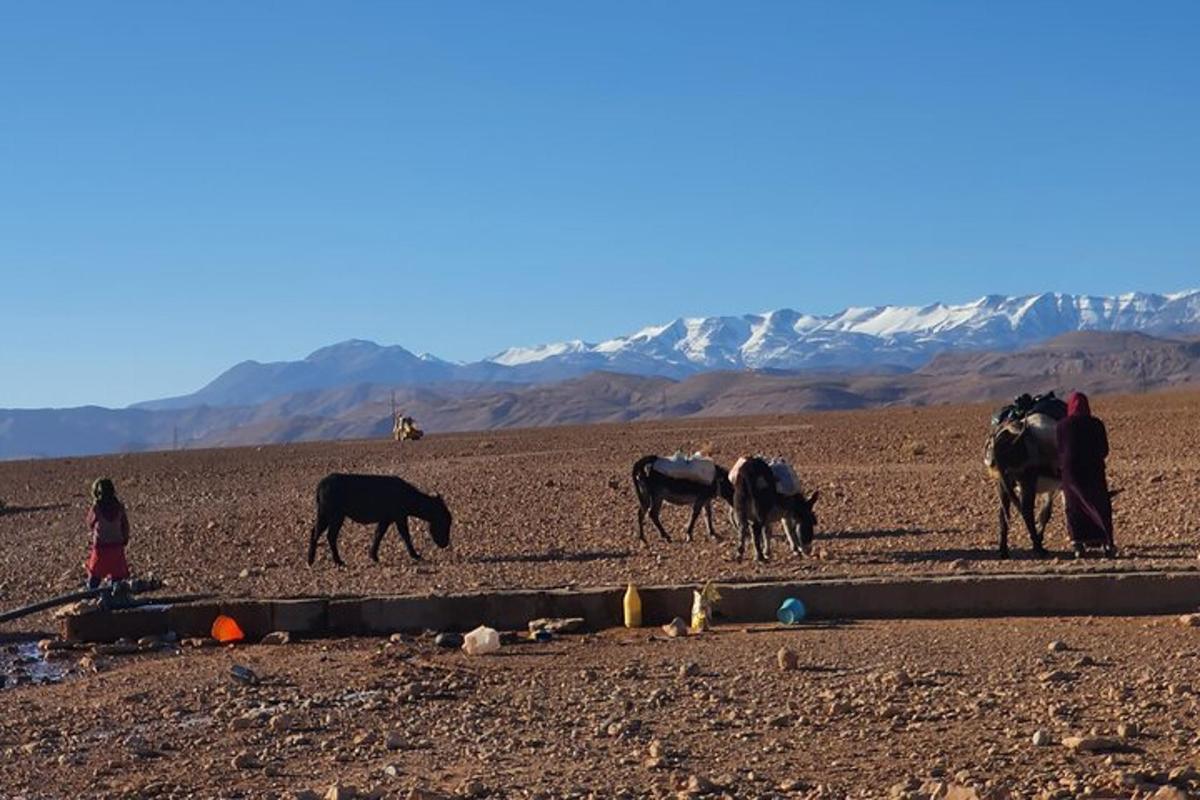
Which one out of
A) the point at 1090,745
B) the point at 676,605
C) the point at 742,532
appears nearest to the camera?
the point at 1090,745

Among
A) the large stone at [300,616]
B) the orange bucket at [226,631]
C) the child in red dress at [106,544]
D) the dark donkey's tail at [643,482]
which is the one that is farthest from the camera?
the dark donkey's tail at [643,482]

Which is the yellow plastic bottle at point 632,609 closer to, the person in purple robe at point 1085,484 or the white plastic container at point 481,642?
the white plastic container at point 481,642

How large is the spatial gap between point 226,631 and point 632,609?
11.1 ft

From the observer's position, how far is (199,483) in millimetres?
43094

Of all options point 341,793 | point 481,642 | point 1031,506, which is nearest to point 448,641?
point 481,642

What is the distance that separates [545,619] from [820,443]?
32381 millimetres

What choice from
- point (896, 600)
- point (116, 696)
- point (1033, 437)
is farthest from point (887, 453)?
point (116, 696)

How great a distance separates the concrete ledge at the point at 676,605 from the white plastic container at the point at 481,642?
133 cm

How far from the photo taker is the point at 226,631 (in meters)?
14.7

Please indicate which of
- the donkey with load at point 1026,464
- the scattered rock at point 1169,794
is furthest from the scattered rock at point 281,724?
the donkey with load at point 1026,464

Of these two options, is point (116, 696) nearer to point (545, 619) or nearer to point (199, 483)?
point (545, 619)

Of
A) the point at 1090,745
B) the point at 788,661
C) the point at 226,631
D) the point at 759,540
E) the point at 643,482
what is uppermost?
the point at 643,482

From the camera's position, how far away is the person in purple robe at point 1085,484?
1628 centimetres

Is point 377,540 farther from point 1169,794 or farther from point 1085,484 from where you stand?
point 1169,794
